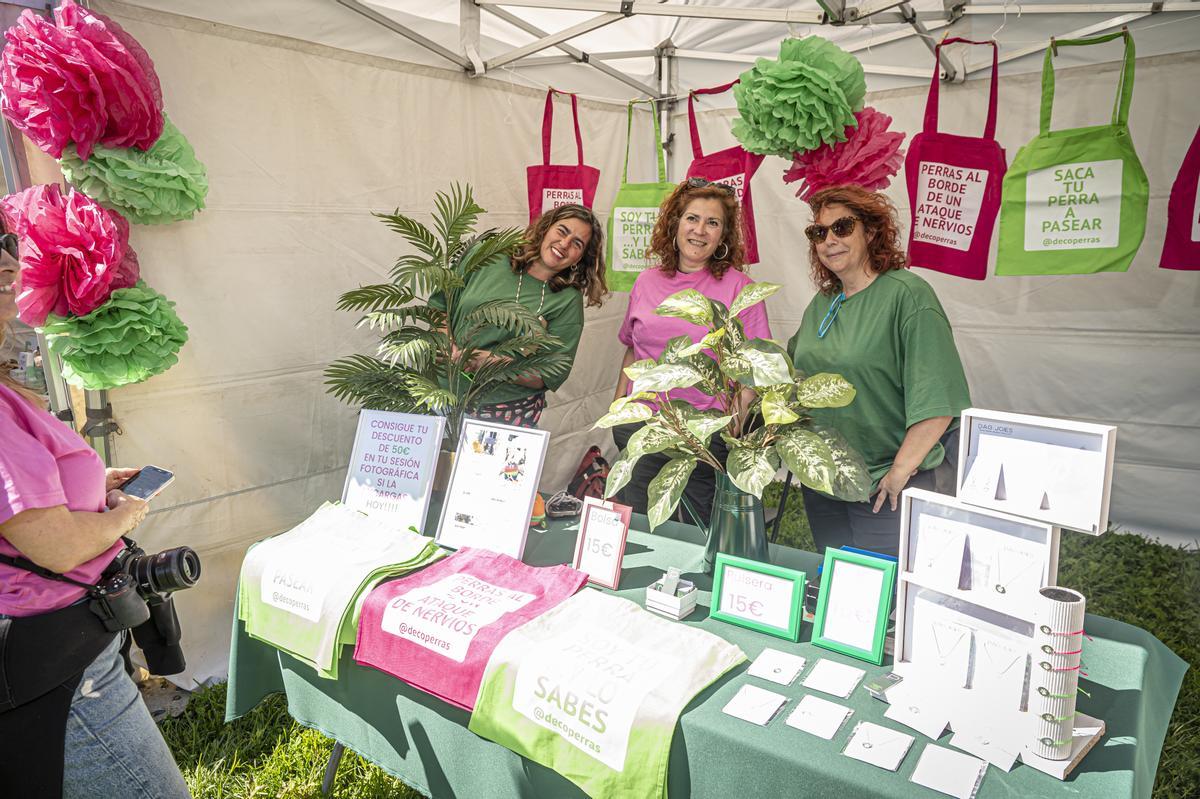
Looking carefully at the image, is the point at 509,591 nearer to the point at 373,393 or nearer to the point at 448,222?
the point at 373,393

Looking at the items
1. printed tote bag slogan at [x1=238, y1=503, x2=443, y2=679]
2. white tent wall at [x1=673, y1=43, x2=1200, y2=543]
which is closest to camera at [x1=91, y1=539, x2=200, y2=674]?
printed tote bag slogan at [x1=238, y1=503, x2=443, y2=679]

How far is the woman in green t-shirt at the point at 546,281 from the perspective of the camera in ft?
7.57

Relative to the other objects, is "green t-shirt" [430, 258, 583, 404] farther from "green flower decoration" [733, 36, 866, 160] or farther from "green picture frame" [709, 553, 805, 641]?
"green picture frame" [709, 553, 805, 641]

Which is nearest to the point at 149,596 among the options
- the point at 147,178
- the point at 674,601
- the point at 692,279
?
the point at 674,601

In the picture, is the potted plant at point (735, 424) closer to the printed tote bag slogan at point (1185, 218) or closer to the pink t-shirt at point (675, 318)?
the pink t-shirt at point (675, 318)

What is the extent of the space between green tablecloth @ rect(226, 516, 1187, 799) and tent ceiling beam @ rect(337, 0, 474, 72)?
195 centimetres

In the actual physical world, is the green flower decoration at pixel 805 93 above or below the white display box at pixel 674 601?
above

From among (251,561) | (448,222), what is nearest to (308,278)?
(448,222)

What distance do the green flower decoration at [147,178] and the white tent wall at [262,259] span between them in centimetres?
17

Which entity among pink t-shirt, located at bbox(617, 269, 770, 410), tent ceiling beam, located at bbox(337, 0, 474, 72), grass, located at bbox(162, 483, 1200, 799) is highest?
tent ceiling beam, located at bbox(337, 0, 474, 72)

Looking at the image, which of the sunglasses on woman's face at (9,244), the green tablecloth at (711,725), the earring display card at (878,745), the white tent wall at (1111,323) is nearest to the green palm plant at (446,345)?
the green tablecloth at (711,725)

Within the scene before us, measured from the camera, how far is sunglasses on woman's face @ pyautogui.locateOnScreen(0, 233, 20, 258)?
1021 mm

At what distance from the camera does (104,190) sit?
1797 mm

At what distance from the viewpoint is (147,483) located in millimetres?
1387
